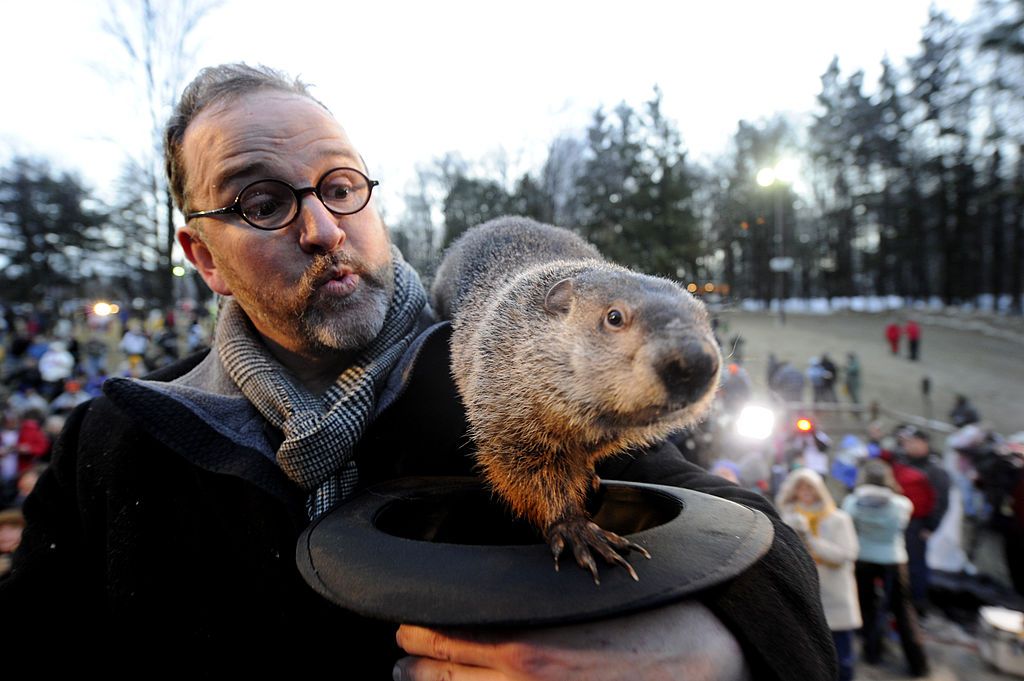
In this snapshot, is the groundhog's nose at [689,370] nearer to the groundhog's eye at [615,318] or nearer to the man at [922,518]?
the groundhog's eye at [615,318]

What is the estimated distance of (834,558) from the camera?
5.71 meters

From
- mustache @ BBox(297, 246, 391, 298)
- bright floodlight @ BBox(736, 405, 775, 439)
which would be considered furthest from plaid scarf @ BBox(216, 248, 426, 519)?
bright floodlight @ BBox(736, 405, 775, 439)

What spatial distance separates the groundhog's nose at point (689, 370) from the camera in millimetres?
1349

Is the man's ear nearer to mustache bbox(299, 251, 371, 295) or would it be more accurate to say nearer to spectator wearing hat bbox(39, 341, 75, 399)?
mustache bbox(299, 251, 371, 295)

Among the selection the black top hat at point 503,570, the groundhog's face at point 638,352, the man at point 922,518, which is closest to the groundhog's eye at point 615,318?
the groundhog's face at point 638,352

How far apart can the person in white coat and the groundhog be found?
16.5ft

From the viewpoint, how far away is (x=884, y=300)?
45.8 metres

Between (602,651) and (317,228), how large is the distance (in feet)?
4.57

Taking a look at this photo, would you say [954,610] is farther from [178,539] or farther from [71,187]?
[71,187]

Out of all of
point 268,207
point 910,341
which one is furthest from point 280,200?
point 910,341

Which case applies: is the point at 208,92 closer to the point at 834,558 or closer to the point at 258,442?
the point at 258,442

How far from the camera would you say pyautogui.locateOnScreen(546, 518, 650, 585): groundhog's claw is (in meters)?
1.17

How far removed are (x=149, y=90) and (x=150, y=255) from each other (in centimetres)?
902

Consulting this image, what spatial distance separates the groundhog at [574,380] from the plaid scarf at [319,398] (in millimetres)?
234
